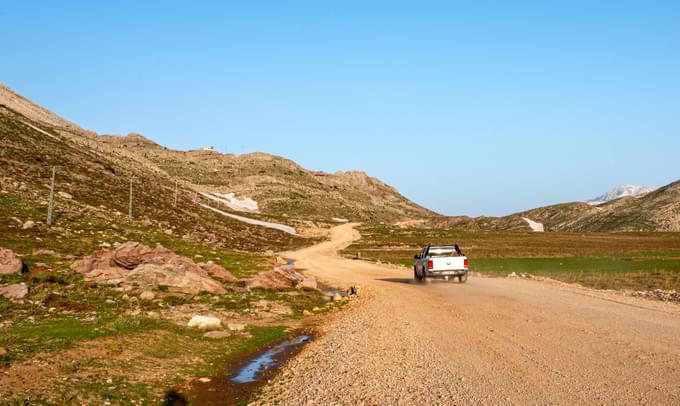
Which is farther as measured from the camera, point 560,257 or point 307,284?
point 560,257

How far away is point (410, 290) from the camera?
3316 centimetres

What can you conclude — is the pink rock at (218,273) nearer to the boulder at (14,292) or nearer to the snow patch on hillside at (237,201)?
the boulder at (14,292)

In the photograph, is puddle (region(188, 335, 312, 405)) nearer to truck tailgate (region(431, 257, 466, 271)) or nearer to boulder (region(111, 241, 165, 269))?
boulder (region(111, 241, 165, 269))

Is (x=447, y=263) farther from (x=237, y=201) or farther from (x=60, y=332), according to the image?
(x=237, y=201)

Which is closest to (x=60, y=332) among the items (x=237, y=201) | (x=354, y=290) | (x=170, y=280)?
(x=170, y=280)

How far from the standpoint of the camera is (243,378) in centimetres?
1395

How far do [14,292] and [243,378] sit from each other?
13033mm

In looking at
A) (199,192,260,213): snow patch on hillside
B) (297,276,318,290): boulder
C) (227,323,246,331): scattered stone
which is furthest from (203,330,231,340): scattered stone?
(199,192,260,213): snow patch on hillside

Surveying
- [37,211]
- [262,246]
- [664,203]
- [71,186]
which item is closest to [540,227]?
[664,203]

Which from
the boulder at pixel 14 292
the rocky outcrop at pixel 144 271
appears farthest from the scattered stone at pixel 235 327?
the boulder at pixel 14 292

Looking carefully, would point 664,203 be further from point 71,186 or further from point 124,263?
point 124,263

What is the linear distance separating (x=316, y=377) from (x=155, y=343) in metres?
5.76

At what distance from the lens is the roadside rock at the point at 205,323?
62.0ft

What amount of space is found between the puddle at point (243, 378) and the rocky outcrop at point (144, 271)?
10.9m
